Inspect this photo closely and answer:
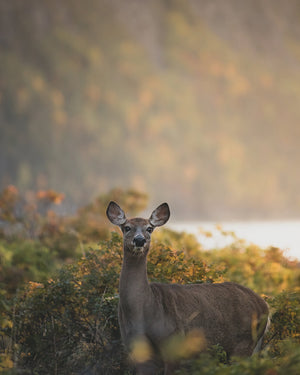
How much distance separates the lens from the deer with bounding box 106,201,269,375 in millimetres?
5488

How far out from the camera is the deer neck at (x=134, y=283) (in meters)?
5.61

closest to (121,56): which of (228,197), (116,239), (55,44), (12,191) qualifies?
(55,44)

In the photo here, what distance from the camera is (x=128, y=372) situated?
608cm

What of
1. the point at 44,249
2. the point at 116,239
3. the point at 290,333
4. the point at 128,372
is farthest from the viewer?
the point at 44,249

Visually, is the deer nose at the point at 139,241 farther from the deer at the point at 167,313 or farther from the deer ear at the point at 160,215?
the deer ear at the point at 160,215

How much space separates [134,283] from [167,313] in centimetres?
41

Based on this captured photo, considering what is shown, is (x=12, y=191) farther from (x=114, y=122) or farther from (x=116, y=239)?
(x=114, y=122)

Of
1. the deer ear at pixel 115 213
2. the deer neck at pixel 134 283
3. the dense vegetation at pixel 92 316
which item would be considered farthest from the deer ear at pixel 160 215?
the dense vegetation at pixel 92 316

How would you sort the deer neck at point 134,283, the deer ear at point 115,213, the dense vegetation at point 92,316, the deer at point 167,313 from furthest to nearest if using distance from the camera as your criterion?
the deer ear at point 115,213 < the deer neck at point 134,283 < the deer at point 167,313 < the dense vegetation at point 92,316

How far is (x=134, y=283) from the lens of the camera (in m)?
5.69

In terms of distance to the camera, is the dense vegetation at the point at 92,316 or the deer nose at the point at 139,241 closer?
the dense vegetation at the point at 92,316

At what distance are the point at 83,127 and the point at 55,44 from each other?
10.9 m

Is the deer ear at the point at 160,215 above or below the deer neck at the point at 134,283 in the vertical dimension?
above

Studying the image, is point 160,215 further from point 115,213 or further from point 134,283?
point 134,283
